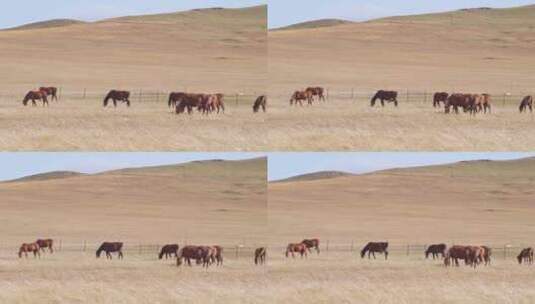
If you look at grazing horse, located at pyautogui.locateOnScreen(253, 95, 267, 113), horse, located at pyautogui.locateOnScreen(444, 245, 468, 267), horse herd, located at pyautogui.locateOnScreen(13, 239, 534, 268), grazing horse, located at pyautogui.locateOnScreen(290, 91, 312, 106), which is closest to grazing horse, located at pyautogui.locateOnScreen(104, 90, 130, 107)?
grazing horse, located at pyautogui.locateOnScreen(253, 95, 267, 113)

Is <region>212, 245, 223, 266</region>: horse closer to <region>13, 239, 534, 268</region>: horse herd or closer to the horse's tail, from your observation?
<region>13, 239, 534, 268</region>: horse herd

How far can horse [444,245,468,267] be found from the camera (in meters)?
30.4

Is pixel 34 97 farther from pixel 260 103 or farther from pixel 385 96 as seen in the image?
pixel 385 96

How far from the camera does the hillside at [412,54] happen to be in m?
33.8

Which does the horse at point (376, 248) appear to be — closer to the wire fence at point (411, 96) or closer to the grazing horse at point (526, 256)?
the grazing horse at point (526, 256)

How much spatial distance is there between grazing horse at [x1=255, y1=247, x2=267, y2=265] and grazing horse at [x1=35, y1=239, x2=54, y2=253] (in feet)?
14.6

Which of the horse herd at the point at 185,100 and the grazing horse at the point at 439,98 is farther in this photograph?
the grazing horse at the point at 439,98

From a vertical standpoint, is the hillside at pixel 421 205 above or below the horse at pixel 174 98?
below

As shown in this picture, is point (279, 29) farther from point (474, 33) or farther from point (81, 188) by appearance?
point (474, 33)

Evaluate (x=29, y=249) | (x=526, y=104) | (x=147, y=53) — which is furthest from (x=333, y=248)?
(x=147, y=53)

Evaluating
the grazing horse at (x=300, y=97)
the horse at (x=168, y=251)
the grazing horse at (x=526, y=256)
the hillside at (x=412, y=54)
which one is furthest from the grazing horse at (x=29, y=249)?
the grazing horse at (x=526, y=256)

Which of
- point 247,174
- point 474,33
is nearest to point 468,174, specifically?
point 247,174

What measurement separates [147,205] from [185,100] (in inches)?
152

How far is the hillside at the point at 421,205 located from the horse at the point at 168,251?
207cm
